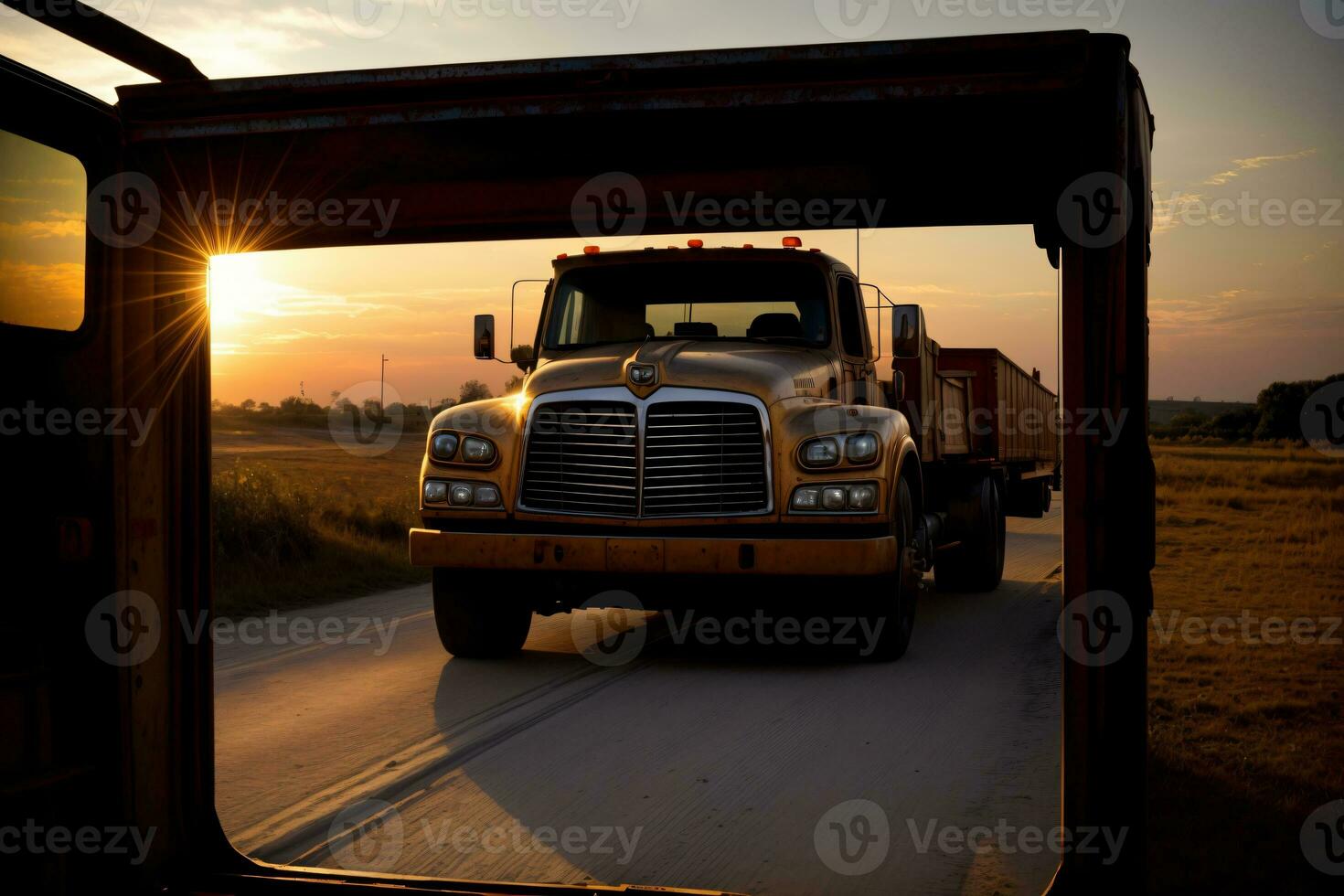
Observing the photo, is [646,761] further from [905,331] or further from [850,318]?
[850,318]

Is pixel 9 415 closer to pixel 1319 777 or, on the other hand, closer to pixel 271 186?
pixel 271 186

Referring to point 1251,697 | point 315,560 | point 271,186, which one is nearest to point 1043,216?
point 271,186

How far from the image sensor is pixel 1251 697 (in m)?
7.02

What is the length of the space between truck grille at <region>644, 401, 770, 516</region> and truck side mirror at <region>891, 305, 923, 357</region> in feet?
5.25

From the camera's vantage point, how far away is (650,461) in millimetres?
7625

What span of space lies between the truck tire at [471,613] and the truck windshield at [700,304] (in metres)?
1.97

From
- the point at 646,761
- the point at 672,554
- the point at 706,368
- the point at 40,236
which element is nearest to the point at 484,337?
the point at 706,368

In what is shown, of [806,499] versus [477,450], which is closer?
[806,499]

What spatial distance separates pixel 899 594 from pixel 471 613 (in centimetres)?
275

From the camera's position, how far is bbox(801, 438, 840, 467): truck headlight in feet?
24.4

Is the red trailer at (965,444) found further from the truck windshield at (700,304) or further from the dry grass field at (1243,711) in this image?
the dry grass field at (1243,711)

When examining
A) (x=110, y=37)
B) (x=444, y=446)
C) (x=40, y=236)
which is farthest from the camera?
(x=444, y=446)

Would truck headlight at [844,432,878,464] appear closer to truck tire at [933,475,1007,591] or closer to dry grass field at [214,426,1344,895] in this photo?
dry grass field at [214,426,1344,895]

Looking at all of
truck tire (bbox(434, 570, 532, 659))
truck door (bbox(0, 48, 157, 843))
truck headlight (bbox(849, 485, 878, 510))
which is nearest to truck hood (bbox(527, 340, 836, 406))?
truck headlight (bbox(849, 485, 878, 510))
